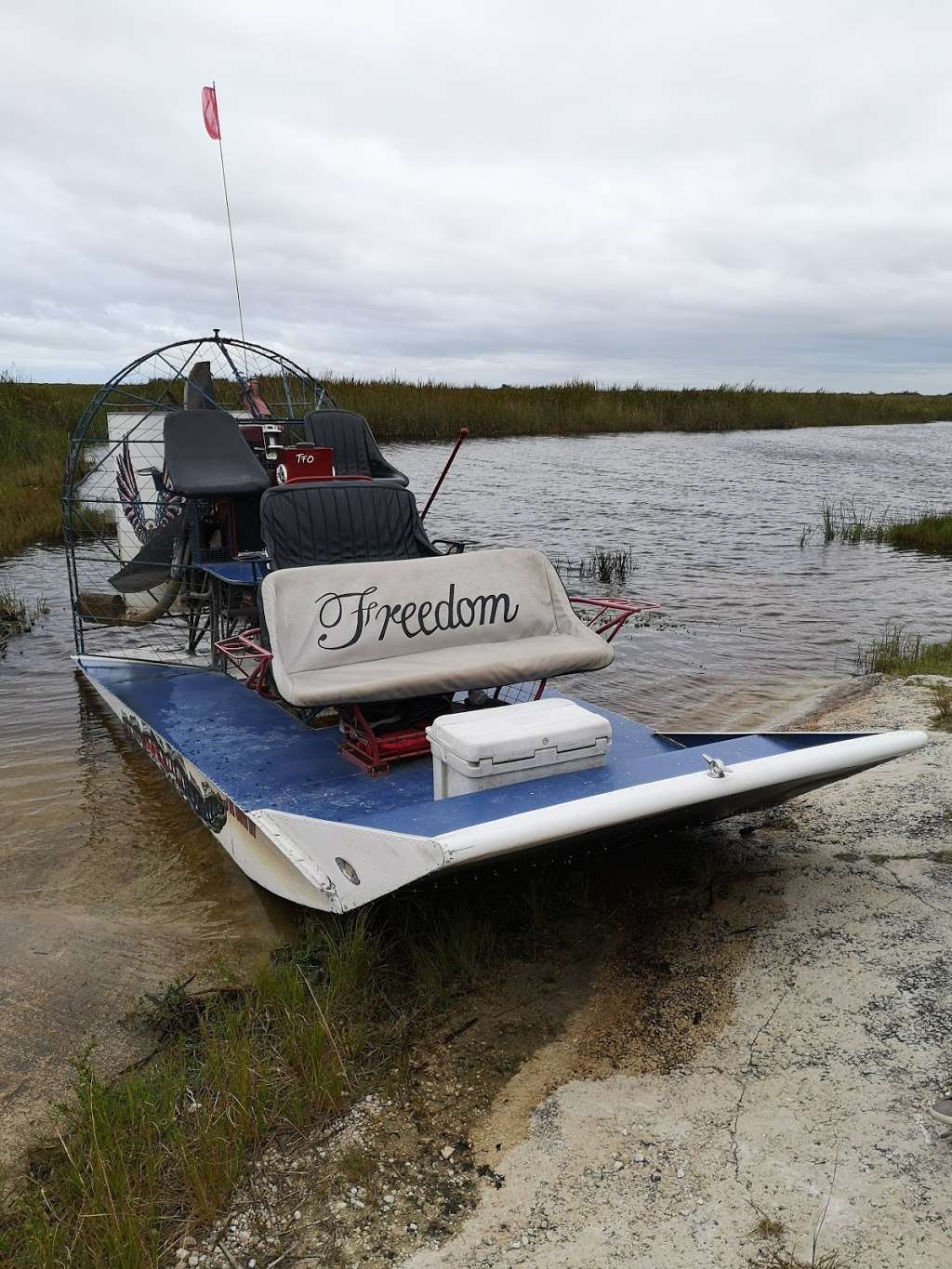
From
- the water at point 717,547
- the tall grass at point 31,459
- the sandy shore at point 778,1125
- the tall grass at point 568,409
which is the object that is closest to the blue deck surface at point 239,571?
the water at point 717,547

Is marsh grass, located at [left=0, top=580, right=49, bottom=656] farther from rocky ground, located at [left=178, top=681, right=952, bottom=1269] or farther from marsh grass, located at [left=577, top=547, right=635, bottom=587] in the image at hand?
rocky ground, located at [left=178, top=681, right=952, bottom=1269]

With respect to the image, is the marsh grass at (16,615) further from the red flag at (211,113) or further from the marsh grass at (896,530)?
the marsh grass at (896,530)

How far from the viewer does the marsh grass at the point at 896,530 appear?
52.7 ft

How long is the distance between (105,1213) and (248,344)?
6261 mm

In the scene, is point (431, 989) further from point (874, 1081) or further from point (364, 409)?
point (364, 409)

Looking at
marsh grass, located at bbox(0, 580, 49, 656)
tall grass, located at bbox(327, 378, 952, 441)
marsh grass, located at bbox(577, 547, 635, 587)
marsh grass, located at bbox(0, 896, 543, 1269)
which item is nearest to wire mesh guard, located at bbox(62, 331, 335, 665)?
marsh grass, located at bbox(0, 580, 49, 656)

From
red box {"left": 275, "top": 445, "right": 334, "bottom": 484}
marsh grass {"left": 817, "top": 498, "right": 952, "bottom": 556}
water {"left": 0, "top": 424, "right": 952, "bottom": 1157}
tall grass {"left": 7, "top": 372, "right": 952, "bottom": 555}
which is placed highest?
tall grass {"left": 7, "top": 372, "right": 952, "bottom": 555}

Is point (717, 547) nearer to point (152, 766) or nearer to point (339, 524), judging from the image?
point (339, 524)

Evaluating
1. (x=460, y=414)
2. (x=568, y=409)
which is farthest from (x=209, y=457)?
(x=568, y=409)

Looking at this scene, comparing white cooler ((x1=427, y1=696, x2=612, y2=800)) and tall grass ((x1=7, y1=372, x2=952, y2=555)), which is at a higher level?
tall grass ((x1=7, y1=372, x2=952, y2=555))

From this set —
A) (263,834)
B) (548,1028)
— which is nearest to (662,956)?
(548,1028)

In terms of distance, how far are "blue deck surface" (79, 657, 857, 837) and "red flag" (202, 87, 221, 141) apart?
4.17 meters

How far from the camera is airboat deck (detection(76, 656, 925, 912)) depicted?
10.4ft

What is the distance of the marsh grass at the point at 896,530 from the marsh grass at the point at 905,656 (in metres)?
6.83
